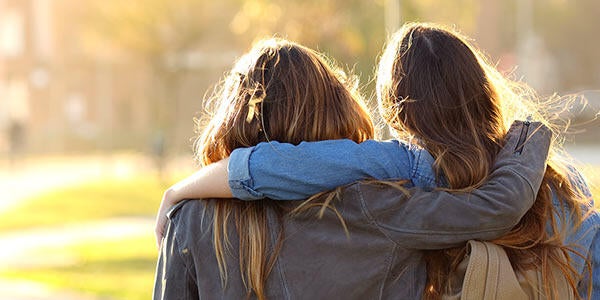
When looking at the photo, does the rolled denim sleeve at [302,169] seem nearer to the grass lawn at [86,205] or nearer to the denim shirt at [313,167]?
the denim shirt at [313,167]

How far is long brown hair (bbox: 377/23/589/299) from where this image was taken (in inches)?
99.7

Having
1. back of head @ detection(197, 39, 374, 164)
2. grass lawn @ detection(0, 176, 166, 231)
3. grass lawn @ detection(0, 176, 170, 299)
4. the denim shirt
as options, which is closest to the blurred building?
grass lawn @ detection(0, 176, 166, 231)

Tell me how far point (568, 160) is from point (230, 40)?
143 feet

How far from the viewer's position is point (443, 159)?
2.54 m

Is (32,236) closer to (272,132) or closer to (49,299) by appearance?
(49,299)

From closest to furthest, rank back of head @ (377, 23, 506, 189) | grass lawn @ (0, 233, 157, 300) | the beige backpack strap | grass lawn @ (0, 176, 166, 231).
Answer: the beige backpack strap < back of head @ (377, 23, 506, 189) < grass lawn @ (0, 233, 157, 300) < grass lawn @ (0, 176, 166, 231)

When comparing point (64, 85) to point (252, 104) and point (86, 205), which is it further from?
point (252, 104)

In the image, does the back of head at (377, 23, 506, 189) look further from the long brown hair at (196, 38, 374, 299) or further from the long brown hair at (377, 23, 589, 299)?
the long brown hair at (196, 38, 374, 299)

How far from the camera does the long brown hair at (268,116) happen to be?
2.52m

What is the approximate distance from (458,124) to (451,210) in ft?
0.76

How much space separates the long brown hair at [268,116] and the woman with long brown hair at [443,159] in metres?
0.06

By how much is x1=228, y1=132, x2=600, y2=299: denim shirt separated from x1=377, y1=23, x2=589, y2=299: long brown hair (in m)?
0.06

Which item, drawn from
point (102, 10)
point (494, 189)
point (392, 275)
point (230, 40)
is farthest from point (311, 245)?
point (230, 40)

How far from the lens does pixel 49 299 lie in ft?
32.8
